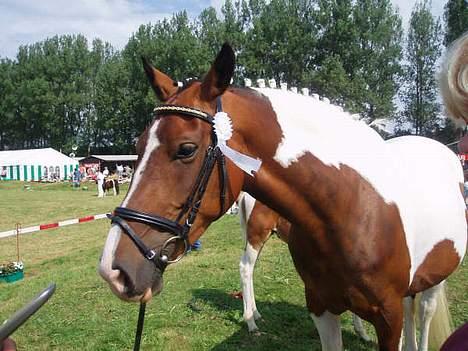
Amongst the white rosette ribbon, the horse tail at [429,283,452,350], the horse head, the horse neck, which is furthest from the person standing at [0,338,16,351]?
the horse tail at [429,283,452,350]

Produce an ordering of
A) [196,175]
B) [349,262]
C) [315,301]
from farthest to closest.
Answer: [315,301] → [349,262] → [196,175]

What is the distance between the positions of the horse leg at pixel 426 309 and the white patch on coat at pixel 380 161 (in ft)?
1.71

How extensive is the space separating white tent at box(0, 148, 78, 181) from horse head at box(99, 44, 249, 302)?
1779 inches

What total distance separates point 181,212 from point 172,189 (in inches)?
4.5

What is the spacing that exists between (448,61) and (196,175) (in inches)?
43.4

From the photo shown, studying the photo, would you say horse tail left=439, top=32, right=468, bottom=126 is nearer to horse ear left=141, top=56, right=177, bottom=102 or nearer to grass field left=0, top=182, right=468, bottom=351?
horse ear left=141, top=56, right=177, bottom=102

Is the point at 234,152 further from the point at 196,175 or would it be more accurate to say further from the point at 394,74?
the point at 394,74

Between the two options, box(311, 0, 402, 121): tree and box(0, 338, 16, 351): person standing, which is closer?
box(0, 338, 16, 351): person standing

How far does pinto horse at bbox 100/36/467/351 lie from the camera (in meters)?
1.88

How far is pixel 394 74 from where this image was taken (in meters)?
47.0

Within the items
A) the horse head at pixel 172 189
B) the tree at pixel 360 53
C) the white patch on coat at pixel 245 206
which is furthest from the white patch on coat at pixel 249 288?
the tree at pixel 360 53

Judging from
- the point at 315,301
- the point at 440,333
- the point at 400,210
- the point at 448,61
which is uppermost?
the point at 448,61

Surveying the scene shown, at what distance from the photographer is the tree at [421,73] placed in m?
44.0

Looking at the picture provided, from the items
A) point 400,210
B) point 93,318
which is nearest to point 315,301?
point 400,210
